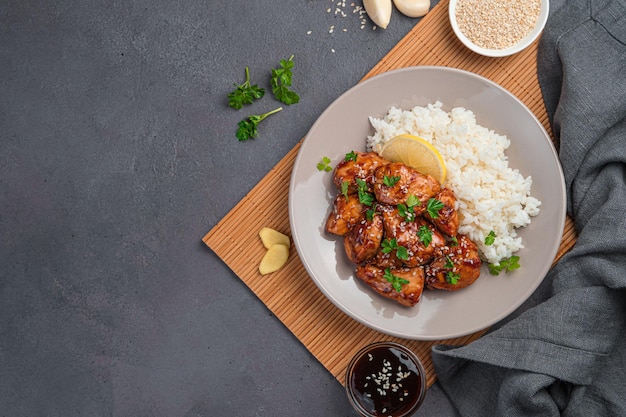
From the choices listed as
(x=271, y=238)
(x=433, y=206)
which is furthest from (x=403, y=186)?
(x=271, y=238)

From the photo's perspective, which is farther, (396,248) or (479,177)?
(479,177)

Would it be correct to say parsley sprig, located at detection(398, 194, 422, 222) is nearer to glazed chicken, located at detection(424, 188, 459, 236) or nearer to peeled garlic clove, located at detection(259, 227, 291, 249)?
glazed chicken, located at detection(424, 188, 459, 236)

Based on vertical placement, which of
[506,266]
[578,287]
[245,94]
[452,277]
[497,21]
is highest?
[497,21]

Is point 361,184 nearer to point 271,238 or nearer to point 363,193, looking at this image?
point 363,193

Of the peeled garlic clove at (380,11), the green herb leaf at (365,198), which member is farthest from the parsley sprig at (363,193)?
the peeled garlic clove at (380,11)

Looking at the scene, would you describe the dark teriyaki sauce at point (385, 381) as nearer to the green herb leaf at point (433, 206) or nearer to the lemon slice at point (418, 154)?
the green herb leaf at point (433, 206)

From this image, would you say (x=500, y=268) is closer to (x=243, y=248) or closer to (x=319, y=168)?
(x=319, y=168)
